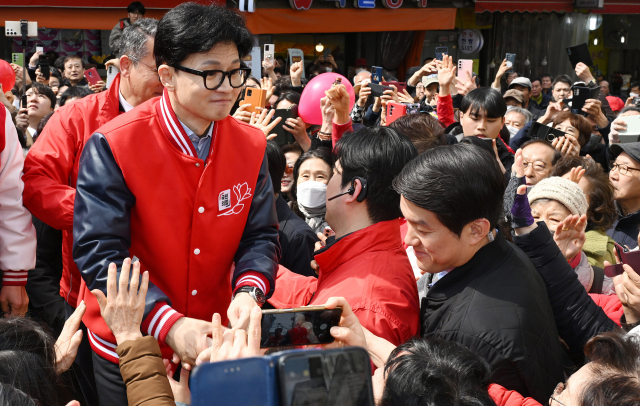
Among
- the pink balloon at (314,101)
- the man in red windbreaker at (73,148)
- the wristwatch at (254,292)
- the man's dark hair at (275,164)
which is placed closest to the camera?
the wristwatch at (254,292)

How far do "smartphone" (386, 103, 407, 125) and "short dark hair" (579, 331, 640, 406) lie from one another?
129 inches

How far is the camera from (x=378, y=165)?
204cm

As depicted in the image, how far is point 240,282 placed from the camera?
1754 millimetres

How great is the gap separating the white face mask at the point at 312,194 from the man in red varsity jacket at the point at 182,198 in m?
1.37

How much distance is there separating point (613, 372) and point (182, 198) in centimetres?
122

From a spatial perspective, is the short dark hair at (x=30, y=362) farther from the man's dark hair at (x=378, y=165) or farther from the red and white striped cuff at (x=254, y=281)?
the man's dark hair at (x=378, y=165)

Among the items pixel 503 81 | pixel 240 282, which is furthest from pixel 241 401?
pixel 503 81

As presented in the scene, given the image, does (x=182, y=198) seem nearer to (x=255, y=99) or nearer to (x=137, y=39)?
(x=137, y=39)

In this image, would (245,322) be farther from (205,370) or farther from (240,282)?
(205,370)

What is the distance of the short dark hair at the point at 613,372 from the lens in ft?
4.26

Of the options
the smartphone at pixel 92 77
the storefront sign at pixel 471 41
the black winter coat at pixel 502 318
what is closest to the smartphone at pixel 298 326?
the black winter coat at pixel 502 318

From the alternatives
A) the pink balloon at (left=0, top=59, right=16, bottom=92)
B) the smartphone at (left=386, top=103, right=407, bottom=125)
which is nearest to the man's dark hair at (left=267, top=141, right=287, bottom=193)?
the smartphone at (left=386, top=103, right=407, bottom=125)

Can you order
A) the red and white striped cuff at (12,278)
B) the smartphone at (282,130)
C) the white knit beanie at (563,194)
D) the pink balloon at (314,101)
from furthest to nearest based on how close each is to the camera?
the pink balloon at (314,101), the smartphone at (282,130), the white knit beanie at (563,194), the red and white striped cuff at (12,278)

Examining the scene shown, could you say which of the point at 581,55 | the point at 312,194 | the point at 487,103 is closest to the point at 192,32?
the point at 312,194
